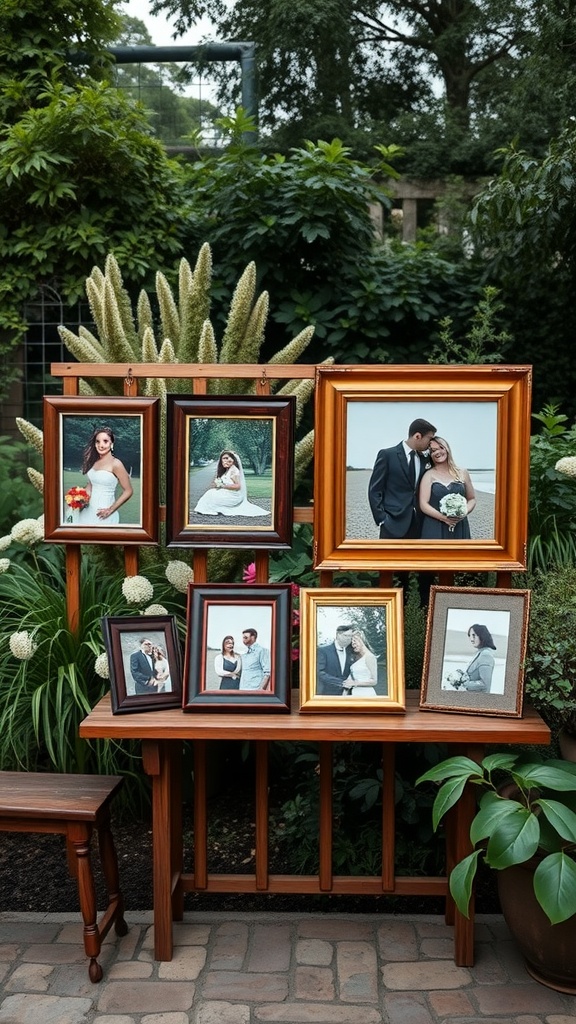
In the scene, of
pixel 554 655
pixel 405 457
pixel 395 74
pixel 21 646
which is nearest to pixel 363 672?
pixel 554 655

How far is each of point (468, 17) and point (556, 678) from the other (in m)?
9.25

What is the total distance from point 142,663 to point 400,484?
0.94 meters

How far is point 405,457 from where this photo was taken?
267cm

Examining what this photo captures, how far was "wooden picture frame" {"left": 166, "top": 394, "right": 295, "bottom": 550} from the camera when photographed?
2723 millimetres

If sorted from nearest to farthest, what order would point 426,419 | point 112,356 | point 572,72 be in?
point 426,419, point 112,356, point 572,72

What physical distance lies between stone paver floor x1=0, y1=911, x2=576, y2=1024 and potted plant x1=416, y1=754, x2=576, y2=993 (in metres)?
0.15

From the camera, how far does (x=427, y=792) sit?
3.11 m

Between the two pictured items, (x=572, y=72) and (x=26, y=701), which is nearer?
(x=26, y=701)

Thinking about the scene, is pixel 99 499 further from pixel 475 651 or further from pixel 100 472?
pixel 475 651

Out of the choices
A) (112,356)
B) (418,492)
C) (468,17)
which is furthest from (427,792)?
(468,17)

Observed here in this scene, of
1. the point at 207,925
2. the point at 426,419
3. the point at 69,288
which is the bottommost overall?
the point at 207,925

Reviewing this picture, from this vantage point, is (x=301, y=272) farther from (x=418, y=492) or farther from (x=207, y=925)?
(x=207, y=925)

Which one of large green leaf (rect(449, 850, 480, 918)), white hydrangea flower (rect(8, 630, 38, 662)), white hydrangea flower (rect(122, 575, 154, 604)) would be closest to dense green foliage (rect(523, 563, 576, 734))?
large green leaf (rect(449, 850, 480, 918))

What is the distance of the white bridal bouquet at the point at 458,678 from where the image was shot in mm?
2598
